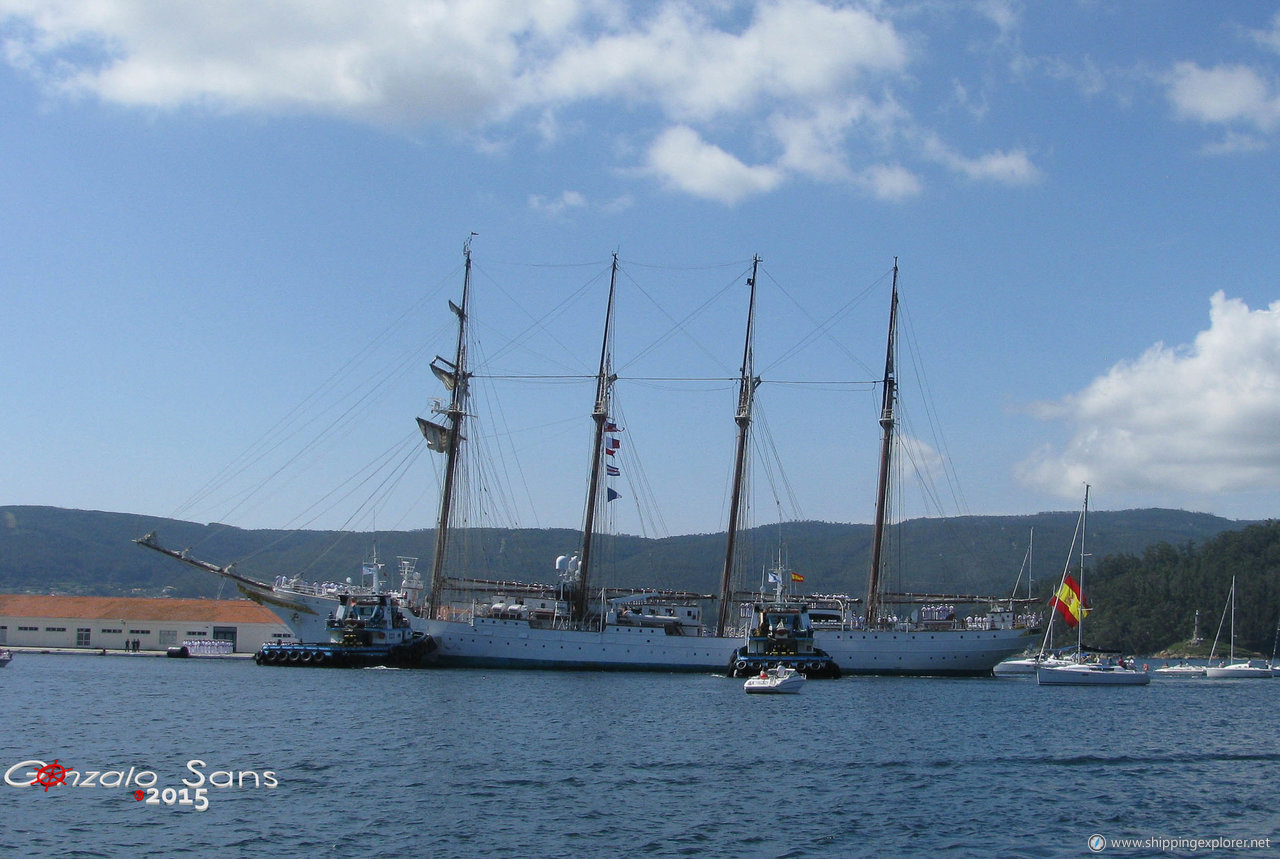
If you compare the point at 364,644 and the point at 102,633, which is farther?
the point at 102,633

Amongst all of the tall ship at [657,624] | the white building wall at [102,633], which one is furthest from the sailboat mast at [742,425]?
the white building wall at [102,633]

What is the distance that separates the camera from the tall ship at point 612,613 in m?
81.8

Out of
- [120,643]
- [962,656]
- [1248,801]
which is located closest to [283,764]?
[1248,801]

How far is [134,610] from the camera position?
106 m

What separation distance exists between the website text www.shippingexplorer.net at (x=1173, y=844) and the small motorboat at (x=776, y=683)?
117 feet

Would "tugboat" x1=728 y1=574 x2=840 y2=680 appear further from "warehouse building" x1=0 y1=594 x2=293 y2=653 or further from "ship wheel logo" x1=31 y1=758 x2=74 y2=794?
"ship wheel logo" x1=31 y1=758 x2=74 y2=794

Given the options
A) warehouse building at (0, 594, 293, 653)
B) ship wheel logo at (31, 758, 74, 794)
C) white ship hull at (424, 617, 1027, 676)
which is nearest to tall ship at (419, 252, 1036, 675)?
white ship hull at (424, 617, 1027, 676)

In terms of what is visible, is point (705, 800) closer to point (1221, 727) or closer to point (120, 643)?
point (1221, 727)

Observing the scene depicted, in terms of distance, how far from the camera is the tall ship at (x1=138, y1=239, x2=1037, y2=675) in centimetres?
8175

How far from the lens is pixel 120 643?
103 meters

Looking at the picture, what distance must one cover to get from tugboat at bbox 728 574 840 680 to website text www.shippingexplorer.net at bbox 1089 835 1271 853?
48279 mm

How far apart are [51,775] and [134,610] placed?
8240 cm

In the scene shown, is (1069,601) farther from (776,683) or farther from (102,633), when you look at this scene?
(102,633)

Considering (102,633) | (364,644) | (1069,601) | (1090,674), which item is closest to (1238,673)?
(1069,601)
